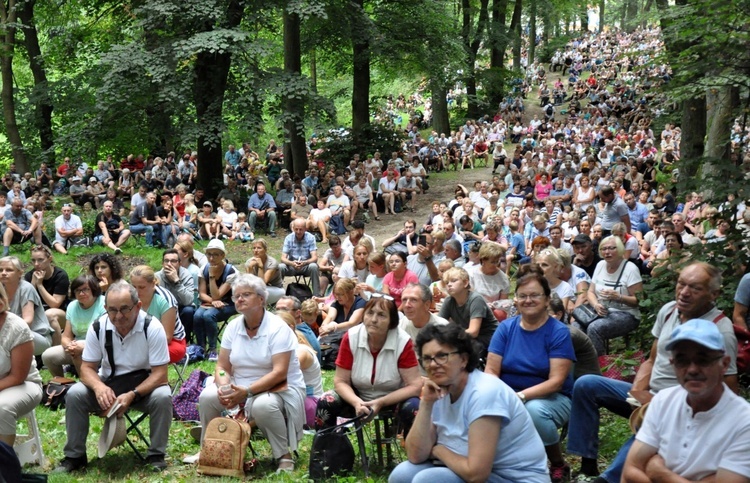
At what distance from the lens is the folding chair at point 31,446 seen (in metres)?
5.25

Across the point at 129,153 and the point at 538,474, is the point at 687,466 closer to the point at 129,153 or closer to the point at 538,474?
the point at 538,474

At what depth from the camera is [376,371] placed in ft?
16.5

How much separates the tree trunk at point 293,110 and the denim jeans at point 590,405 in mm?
13427

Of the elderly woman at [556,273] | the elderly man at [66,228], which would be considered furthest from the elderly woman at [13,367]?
the elderly man at [66,228]

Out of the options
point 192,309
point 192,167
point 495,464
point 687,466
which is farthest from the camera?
point 192,167

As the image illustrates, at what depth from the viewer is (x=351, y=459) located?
4.94 m

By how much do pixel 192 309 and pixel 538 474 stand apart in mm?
5895

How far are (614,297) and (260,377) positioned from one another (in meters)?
3.56

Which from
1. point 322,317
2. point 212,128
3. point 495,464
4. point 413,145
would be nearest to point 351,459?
point 495,464

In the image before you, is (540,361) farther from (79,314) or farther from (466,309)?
(79,314)

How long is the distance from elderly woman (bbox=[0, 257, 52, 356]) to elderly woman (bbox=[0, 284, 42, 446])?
4.08 ft

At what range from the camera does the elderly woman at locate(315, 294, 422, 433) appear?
4953 millimetres

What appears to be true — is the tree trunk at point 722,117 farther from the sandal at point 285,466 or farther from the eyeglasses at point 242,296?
the sandal at point 285,466

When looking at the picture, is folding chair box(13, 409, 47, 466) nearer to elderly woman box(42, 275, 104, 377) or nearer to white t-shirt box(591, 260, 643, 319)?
elderly woman box(42, 275, 104, 377)
